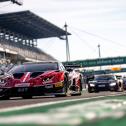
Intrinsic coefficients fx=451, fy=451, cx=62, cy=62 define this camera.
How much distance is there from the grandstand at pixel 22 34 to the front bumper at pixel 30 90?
38448 mm

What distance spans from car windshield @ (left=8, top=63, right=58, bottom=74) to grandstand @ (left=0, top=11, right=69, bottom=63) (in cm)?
3772

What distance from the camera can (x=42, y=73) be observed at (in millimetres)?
13336

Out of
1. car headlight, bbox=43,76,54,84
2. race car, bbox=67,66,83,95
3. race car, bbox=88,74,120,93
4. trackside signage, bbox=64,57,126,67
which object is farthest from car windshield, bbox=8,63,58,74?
trackside signage, bbox=64,57,126,67

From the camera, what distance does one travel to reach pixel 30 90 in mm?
13391

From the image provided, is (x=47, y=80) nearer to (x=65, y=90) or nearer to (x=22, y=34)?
(x=65, y=90)

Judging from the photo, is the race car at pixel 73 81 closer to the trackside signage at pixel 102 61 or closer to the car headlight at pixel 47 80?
the car headlight at pixel 47 80

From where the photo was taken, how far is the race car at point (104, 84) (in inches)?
1008

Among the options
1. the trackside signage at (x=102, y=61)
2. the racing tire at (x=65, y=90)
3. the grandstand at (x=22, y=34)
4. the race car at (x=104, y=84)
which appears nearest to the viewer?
the racing tire at (x=65, y=90)

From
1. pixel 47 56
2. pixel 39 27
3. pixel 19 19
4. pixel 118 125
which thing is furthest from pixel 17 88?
pixel 47 56

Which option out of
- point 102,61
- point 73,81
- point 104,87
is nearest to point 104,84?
point 104,87

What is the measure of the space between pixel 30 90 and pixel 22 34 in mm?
55089

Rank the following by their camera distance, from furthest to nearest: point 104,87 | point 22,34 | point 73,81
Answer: point 22,34 < point 104,87 < point 73,81

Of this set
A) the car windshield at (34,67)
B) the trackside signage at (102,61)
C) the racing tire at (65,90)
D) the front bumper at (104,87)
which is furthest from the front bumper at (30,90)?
the trackside signage at (102,61)

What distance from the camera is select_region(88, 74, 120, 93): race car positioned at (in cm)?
2560
